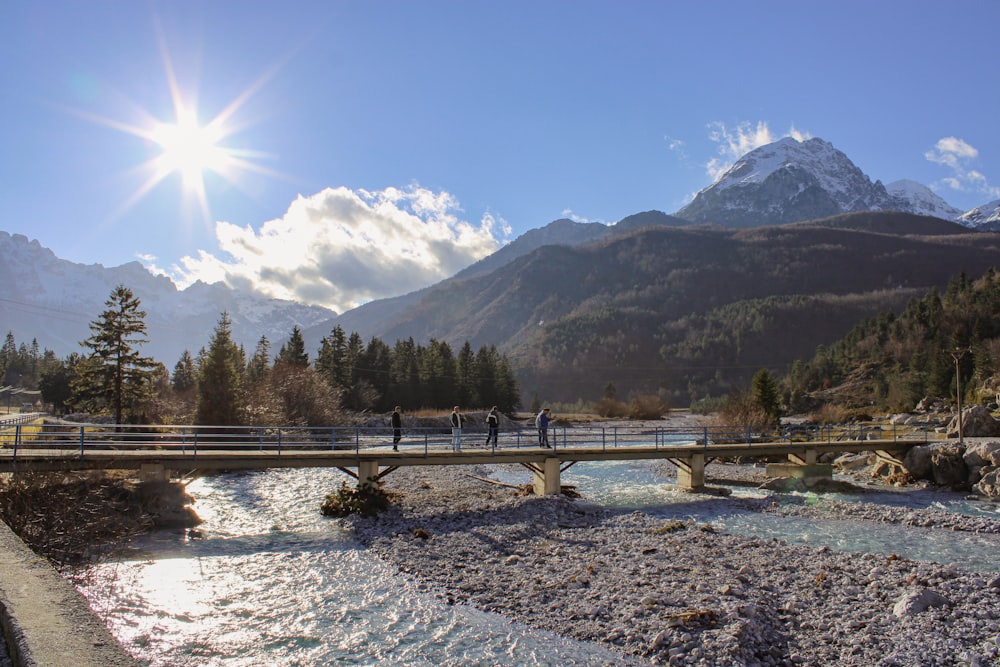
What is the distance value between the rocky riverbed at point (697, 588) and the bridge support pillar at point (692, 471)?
30.1 ft

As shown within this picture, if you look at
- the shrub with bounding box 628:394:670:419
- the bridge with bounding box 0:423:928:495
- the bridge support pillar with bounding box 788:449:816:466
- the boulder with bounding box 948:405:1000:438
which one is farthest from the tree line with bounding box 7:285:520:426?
the boulder with bounding box 948:405:1000:438

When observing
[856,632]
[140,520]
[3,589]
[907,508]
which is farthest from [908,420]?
[3,589]

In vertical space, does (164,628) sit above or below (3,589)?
below

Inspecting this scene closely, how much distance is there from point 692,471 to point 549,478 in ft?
26.8

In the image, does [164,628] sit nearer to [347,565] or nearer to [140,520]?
[347,565]

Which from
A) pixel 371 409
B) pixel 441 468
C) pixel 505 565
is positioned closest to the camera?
pixel 505 565

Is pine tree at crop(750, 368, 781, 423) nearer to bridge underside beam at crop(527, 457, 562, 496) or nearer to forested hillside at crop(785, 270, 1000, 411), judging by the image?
forested hillside at crop(785, 270, 1000, 411)

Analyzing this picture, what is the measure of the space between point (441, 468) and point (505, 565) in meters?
23.8

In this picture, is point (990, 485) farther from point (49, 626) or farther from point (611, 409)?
point (611, 409)

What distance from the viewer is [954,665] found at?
974 centimetres

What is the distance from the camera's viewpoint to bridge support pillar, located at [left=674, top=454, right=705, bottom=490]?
29719 millimetres

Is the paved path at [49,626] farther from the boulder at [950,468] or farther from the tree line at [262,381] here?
Result: the tree line at [262,381]

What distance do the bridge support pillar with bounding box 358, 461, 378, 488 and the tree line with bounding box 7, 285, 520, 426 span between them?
2594 cm

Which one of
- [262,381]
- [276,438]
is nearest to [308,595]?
[276,438]
